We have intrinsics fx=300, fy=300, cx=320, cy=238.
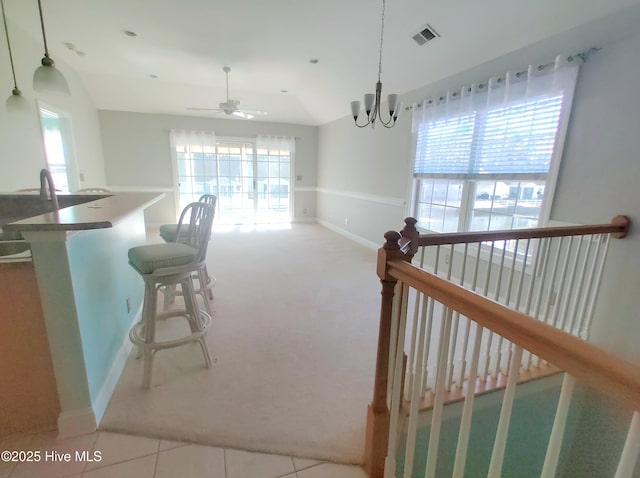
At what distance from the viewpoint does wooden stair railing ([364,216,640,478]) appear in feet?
1.67

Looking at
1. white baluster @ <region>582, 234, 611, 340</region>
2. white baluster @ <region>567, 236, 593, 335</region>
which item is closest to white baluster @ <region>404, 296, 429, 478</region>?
white baluster @ <region>567, 236, 593, 335</region>

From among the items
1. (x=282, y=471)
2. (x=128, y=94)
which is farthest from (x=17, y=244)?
(x=128, y=94)

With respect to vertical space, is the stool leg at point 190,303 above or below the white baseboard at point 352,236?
above

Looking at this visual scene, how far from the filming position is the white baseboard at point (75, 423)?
1.43 metres

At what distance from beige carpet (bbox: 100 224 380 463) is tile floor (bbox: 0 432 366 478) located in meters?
0.04

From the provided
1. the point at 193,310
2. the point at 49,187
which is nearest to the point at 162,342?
the point at 193,310

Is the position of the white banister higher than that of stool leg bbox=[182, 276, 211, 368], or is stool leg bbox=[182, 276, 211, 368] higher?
the white banister

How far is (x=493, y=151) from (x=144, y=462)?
337 cm

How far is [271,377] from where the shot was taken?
188cm

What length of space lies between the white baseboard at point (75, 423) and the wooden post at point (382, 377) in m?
1.33

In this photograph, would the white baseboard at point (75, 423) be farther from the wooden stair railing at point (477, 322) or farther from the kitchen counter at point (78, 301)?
the wooden stair railing at point (477, 322)

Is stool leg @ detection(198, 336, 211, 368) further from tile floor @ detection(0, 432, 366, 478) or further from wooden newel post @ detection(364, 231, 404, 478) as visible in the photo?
wooden newel post @ detection(364, 231, 404, 478)

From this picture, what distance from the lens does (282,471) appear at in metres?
1.32

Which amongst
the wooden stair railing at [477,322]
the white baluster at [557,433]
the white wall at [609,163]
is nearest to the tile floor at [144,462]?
the wooden stair railing at [477,322]
